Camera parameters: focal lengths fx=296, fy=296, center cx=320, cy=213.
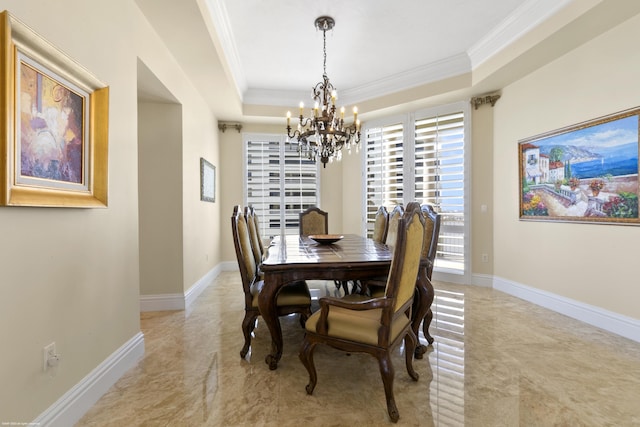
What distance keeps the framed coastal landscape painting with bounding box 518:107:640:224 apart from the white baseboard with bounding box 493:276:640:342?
0.87 meters

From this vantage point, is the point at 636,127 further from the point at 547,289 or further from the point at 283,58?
the point at 283,58

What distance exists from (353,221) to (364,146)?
141 cm

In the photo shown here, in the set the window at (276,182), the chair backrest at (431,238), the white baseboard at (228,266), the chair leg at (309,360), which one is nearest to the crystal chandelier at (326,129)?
the chair backrest at (431,238)

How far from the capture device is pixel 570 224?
319 cm

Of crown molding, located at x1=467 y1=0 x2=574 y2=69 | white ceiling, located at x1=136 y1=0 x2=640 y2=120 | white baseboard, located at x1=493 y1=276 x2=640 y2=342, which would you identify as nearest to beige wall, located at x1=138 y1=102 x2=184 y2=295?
white ceiling, located at x1=136 y1=0 x2=640 y2=120

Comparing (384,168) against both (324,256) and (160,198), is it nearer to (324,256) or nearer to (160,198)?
(324,256)

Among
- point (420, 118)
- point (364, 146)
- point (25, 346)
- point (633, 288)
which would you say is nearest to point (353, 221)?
point (364, 146)

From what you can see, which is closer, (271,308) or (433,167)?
(271,308)

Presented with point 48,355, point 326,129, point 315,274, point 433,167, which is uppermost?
point 326,129

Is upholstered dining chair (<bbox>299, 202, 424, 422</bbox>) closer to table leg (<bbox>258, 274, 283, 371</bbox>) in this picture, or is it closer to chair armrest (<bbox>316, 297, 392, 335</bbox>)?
chair armrest (<bbox>316, 297, 392, 335</bbox>)

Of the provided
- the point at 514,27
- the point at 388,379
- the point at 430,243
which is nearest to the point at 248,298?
the point at 388,379

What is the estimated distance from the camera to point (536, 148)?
359 cm

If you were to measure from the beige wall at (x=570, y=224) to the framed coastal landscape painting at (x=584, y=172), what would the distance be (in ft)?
0.31

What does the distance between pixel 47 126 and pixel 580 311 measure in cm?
452
